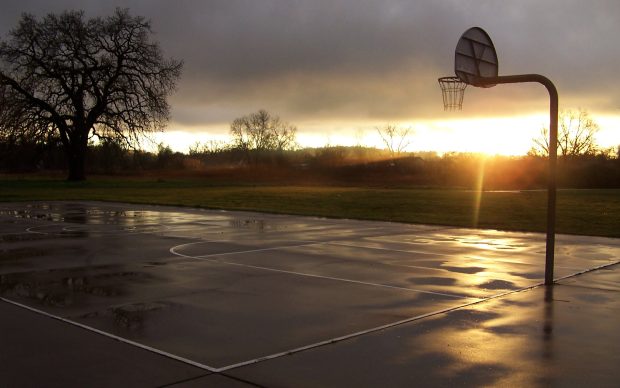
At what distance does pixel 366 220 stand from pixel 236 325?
16.3m

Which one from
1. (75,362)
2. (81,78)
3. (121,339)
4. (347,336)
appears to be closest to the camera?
(75,362)

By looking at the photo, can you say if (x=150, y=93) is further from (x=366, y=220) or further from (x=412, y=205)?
(x=366, y=220)

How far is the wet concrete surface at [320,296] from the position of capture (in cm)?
593

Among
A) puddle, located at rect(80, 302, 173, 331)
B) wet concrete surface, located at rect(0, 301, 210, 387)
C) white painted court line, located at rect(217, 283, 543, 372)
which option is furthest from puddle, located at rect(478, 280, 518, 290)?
wet concrete surface, located at rect(0, 301, 210, 387)

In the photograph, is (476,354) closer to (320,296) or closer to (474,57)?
(320,296)

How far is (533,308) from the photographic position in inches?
330

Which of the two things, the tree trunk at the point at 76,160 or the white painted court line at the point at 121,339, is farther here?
the tree trunk at the point at 76,160

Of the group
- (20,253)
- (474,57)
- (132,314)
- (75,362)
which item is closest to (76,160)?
(20,253)

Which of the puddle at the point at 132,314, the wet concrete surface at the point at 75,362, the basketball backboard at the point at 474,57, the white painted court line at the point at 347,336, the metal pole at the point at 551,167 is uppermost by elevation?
the basketball backboard at the point at 474,57

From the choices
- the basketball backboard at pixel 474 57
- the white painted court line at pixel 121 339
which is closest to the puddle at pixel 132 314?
the white painted court line at pixel 121 339

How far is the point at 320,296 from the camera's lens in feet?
29.7

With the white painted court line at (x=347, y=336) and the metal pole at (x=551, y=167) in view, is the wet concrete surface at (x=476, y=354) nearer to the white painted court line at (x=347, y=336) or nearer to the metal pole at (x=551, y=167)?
the white painted court line at (x=347, y=336)

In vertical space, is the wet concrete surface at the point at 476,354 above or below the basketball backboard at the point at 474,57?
below

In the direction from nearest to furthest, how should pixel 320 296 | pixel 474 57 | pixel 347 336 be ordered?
pixel 347 336 < pixel 320 296 < pixel 474 57
